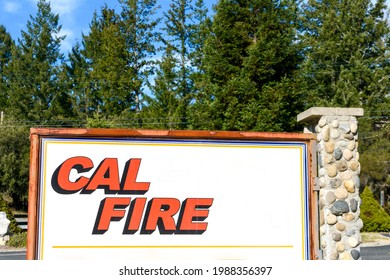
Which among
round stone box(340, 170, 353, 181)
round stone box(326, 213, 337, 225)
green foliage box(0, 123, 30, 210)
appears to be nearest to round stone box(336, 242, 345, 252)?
round stone box(326, 213, 337, 225)

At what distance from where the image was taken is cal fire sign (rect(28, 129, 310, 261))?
686 centimetres

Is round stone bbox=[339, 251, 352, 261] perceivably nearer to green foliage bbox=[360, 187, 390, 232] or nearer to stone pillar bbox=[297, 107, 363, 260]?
stone pillar bbox=[297, 107, 363, 260]

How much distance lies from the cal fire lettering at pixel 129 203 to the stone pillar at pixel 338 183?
172cm

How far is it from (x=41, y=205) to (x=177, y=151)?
1913 millimetres

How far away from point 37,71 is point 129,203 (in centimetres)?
4818

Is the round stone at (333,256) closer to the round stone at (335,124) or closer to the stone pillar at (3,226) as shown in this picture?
the round stone at (335,124)

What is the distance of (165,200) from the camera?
7.03 metres

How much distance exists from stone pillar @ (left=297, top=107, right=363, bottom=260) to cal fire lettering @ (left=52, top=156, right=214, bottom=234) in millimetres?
1723

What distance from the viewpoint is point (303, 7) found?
4712cm

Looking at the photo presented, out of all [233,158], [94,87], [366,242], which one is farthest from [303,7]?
[233,158]

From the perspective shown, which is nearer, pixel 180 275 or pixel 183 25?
pixel 180 275

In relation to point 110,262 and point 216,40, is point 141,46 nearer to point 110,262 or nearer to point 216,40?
point 216,40

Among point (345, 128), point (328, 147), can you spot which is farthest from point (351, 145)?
point (328, 147)

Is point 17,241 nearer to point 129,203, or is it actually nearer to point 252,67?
point 252,67
